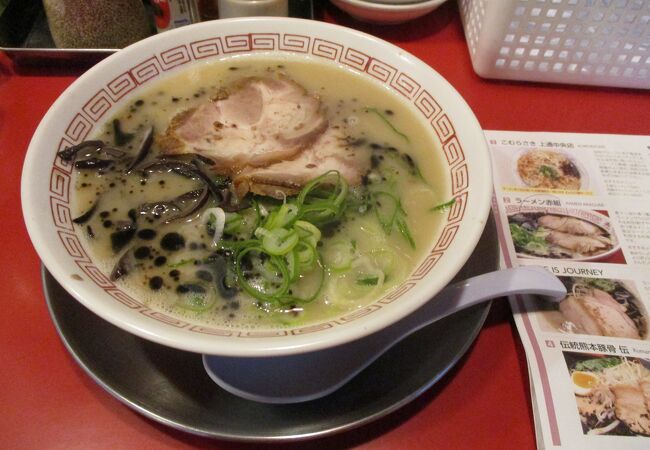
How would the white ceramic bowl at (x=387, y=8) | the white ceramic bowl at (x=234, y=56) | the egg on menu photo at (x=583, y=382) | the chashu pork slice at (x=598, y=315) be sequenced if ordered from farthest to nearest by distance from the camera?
the white ceramic bowl at (x=387, y=8)
the chashu pork slice at (x=598, y=315)
the egg on menu photo at (x=583, y=382)
the white ceramic bowl at (x=234, y=56)

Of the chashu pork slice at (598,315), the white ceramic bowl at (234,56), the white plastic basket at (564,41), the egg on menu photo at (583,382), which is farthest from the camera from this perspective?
the white plastic basket at (564,41)

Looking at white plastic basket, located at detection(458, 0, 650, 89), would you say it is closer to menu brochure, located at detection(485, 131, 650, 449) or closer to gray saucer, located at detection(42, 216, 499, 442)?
menu brochure, located at detection(485, 131, 650, 449)

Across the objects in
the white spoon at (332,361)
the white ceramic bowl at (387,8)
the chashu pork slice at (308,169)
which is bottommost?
the white spoon at (332,361)

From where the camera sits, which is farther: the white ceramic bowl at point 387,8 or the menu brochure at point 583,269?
the white ceramic bowl at point 387,8

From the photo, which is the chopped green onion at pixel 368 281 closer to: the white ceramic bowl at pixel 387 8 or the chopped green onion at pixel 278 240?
the chopped green onion at pixel 278 240

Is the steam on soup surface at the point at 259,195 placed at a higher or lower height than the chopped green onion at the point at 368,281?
higher

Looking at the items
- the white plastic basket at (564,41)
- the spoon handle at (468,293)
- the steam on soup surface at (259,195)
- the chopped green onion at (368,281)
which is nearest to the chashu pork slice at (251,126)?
the steam on soup surface at (259,195)

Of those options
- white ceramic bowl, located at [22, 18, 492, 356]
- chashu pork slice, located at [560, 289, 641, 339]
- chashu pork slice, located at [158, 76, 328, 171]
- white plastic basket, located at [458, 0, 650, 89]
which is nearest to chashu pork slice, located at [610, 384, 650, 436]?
chashu pork slice, located at [560, 289, 641, 339]

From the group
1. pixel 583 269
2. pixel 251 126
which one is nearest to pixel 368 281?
pixel 251 126
